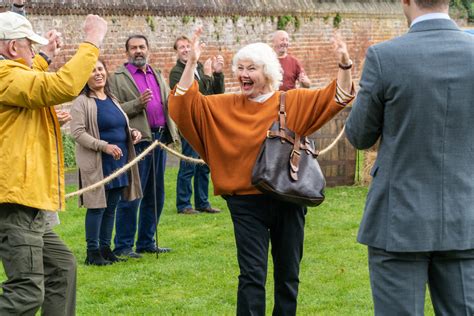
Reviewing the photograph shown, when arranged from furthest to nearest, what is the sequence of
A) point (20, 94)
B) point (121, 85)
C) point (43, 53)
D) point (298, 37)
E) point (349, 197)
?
1. point (298, 37)
2. point (349, 197)
3. point (121, 85)
4. point (43, 53)
5. point (20, 94)

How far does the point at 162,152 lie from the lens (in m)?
10.1

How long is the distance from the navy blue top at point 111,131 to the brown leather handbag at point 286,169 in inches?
125

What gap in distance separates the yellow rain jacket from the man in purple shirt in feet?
12.4

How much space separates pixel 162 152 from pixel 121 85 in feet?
2.77

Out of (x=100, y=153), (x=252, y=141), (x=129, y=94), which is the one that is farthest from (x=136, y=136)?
(x=252, y=141)

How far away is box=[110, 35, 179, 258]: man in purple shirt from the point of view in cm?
967

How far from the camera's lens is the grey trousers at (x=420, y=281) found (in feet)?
14.6

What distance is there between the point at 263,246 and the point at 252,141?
689 mm

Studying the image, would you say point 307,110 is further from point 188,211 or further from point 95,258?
point 188,211

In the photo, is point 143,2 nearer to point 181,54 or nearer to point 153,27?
point 153,27

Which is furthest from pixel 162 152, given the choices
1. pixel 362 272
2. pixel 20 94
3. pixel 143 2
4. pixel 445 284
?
pixel 143 2

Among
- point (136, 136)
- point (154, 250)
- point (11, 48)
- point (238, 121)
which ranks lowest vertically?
point (154, 250)

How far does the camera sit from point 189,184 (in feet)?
39.8

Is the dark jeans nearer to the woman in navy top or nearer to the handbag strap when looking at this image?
the handbag strap
